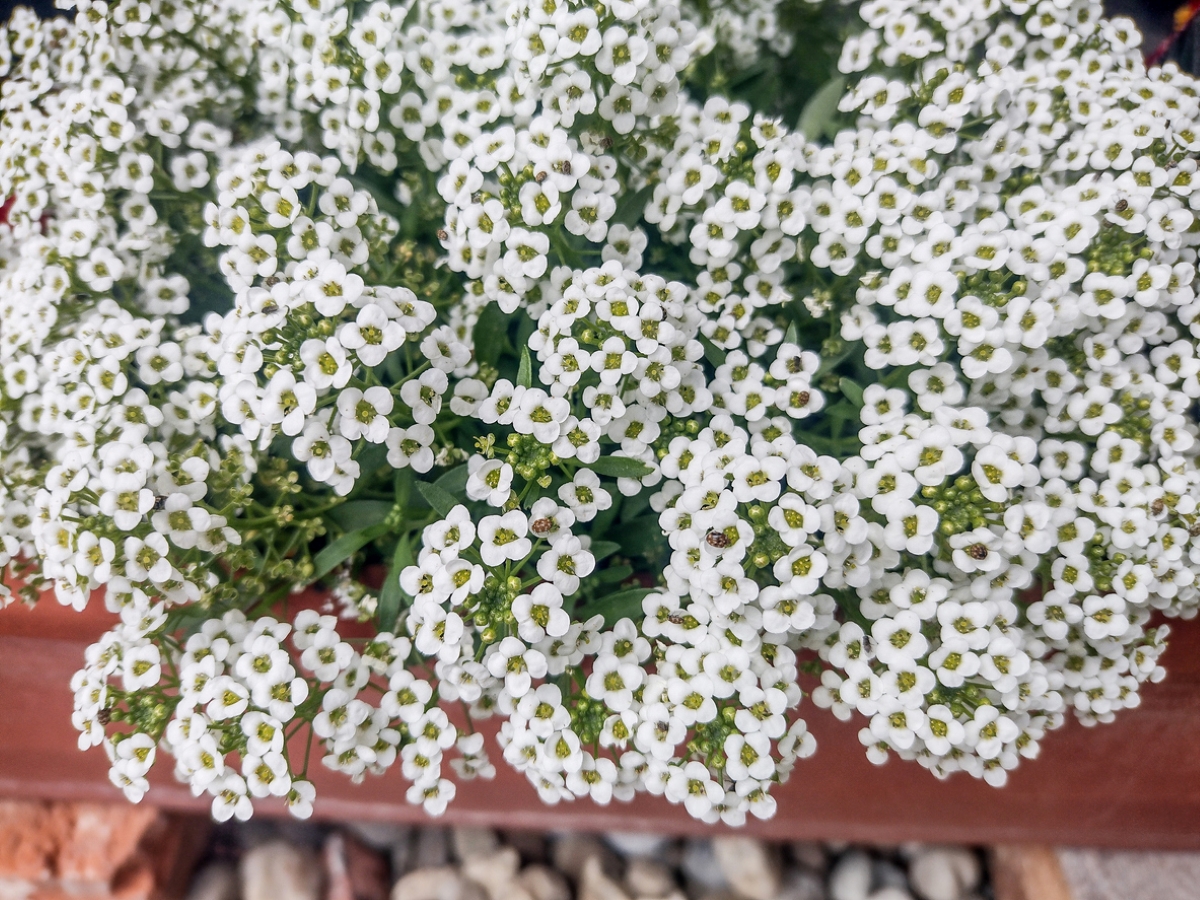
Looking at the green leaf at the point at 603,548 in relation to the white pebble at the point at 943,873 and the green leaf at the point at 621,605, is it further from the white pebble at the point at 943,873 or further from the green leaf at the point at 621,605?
the white pebble at the point at 943,873

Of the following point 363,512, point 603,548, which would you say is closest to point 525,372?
point 603,548

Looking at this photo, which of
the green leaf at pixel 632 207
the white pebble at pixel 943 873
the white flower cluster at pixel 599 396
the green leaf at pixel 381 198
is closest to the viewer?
the white flower cluster at pixel 599 396

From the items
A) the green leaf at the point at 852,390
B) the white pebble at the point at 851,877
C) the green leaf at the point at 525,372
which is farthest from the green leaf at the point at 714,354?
the white pebble at the point at 851,877

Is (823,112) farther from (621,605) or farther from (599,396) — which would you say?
(621,605)

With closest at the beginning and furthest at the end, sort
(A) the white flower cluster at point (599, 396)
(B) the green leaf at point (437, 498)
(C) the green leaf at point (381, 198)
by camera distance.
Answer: (A) the white flower cluster at point (599, 396) < (B) the green leaf at point (437, 498) < (C) the green leaf at point (381, 198)

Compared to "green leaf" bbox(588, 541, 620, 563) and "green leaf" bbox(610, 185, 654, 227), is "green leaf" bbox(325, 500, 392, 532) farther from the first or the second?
"green leaf" bbox(610, 185, 654, 227)

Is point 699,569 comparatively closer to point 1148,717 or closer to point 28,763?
point 1148,717

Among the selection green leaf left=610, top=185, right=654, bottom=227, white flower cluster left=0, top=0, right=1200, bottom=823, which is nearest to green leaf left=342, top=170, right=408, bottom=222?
white flower cluster left=0, top=0, right=1200, bottom=823
